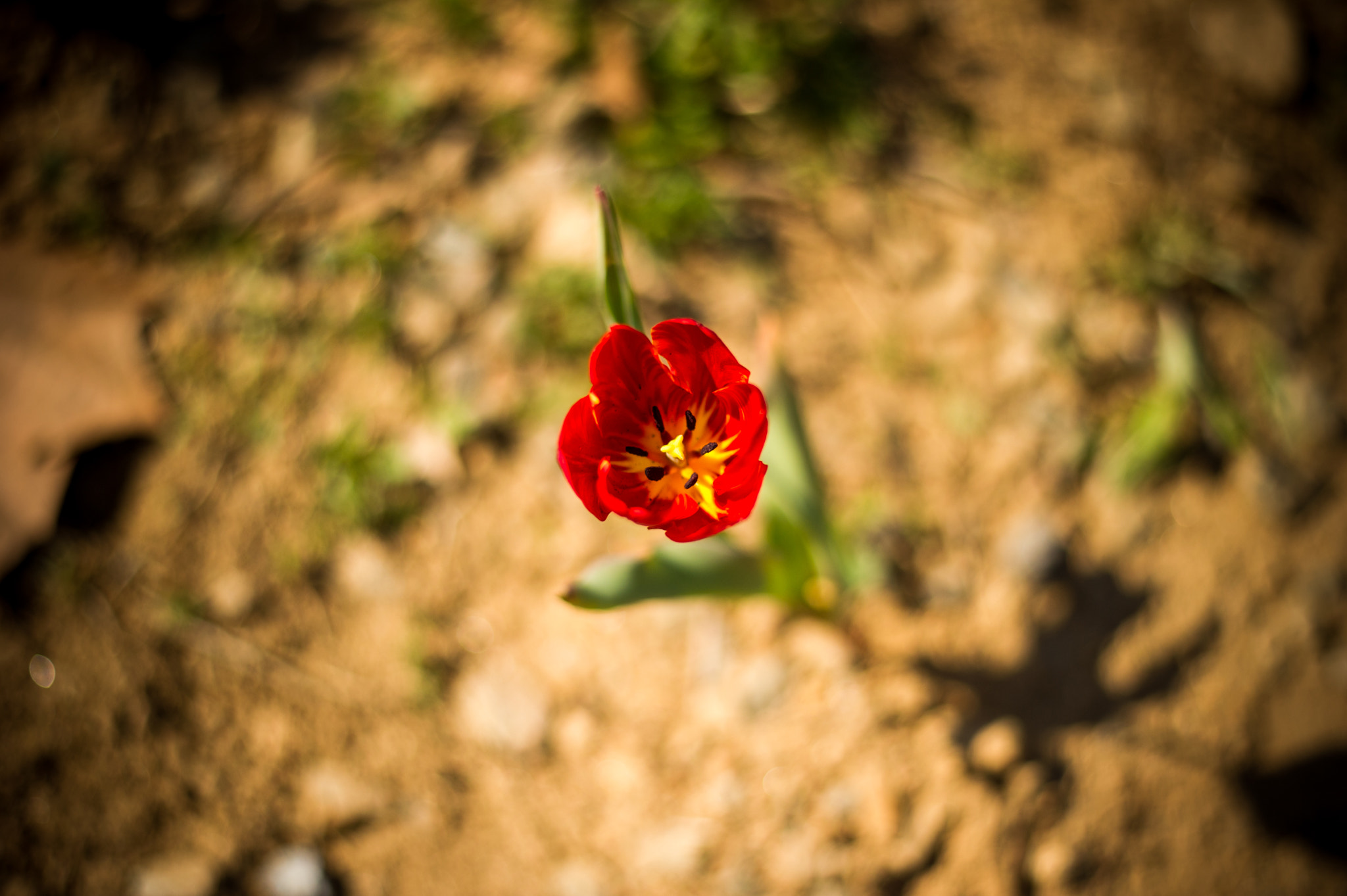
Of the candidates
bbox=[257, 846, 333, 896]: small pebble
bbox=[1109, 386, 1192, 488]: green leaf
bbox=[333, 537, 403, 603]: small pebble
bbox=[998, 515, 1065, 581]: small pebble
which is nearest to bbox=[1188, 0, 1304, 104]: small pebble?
bbox=[1109, 386, 1192, 488]: green leaf

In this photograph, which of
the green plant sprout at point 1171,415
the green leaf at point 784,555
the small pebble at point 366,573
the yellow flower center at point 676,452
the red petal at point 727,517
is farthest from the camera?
the green plant sprout at point 1171,415

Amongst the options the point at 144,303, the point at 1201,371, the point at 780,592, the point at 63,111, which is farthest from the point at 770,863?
the point at 63,111

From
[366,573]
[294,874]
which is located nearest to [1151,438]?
[366,573]

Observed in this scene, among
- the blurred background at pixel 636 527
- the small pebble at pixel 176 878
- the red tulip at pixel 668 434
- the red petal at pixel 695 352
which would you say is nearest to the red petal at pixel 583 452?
the red tulip at pixel 668 434

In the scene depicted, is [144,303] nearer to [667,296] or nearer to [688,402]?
A: [667,296]

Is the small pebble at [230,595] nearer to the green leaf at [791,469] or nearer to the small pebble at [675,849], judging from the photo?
the small pebble at [675,849]

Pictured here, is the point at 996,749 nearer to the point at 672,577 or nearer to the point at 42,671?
the point at 672,577

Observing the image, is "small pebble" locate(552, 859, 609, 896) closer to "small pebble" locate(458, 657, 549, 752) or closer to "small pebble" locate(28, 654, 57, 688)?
"small pebble" locate(458, 657, 549, 752)
